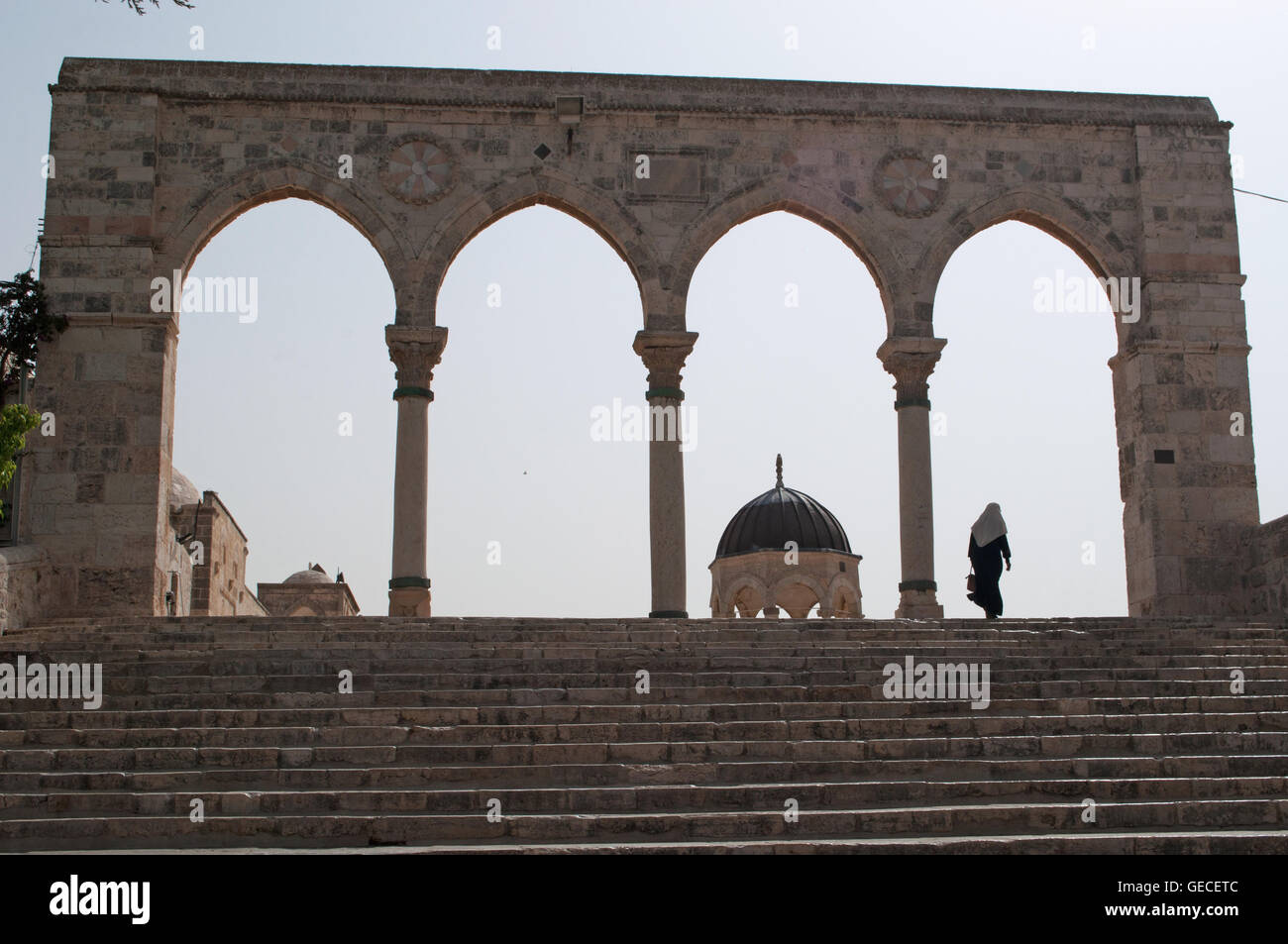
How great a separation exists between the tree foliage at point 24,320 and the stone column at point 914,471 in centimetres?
987

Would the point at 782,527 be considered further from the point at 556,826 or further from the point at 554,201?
the point at 556,826

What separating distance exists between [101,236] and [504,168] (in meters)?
4.81

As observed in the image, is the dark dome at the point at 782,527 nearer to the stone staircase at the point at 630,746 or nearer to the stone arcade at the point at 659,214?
the stone arcade at the point at 659,214

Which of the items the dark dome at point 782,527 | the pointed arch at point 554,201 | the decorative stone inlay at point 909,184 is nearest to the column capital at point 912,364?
the decorative stone inlay at point 909,184

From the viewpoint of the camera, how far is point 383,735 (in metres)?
9.96

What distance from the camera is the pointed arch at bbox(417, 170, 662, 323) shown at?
1736cm

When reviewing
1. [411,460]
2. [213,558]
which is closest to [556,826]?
[411,460]

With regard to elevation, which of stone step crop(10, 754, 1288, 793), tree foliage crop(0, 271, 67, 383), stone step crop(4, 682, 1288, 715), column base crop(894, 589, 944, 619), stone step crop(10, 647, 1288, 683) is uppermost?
tree foliage crop(0, 271, 67, 383)

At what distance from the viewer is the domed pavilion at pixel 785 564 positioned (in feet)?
87.0

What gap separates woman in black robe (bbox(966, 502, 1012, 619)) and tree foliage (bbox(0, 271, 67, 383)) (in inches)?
420

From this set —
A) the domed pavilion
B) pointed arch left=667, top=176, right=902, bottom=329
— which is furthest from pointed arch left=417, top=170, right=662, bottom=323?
the domed pavilion

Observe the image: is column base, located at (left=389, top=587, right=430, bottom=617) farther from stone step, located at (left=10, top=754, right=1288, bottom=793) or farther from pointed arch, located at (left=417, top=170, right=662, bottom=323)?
stone step, located at (left=10, top=754, right=1288, bottom=793)
